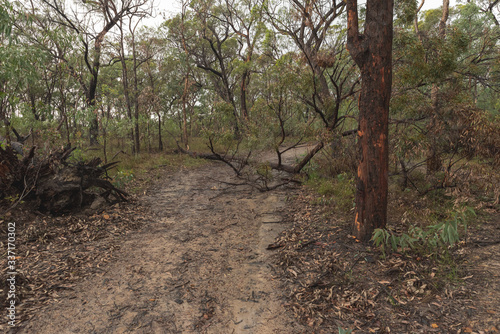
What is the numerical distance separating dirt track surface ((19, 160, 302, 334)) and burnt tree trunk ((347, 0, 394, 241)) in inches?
76.3

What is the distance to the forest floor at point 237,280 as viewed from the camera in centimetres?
304

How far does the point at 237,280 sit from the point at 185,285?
753 millimetres

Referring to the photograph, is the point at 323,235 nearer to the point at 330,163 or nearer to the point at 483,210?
the point at 483,210

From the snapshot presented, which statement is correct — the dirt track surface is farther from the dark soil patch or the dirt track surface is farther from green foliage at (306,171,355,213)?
green foliage at (306,171,355,213)

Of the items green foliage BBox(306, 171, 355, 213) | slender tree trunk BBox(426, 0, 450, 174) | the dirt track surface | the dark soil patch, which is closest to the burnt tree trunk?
the dark soil patch

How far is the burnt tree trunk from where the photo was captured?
4207 mm

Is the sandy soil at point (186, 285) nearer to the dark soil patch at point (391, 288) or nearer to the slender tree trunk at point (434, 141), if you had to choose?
the dark soil patch at point (391, 288)

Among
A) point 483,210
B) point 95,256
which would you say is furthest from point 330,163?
point 95,256

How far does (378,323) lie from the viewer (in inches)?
116

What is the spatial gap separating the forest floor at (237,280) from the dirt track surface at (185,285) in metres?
0.02

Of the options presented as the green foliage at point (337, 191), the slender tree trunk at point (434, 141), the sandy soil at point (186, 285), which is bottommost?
the sandy soil at point (186, 285)

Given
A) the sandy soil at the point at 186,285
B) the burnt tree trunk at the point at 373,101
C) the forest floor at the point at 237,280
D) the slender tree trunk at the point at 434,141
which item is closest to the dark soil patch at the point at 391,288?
the forest floor at the point at 237,280

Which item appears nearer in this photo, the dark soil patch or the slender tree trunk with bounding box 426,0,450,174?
the dark soil patch

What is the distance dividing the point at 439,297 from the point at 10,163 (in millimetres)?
7513
